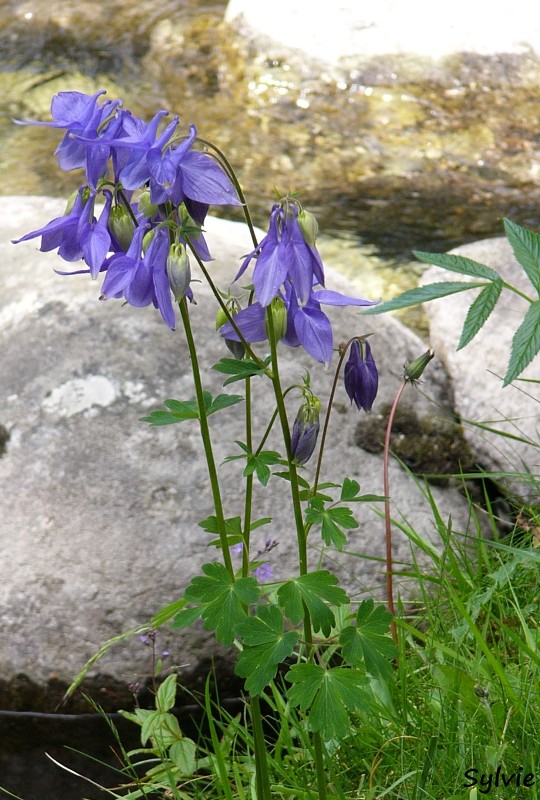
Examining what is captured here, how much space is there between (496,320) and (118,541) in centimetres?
162

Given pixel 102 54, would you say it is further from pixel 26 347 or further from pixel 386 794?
pixel 386 794

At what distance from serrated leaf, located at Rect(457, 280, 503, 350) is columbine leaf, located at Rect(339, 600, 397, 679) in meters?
0.49

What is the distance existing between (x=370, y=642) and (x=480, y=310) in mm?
581

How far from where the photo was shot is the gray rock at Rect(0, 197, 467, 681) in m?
2.52

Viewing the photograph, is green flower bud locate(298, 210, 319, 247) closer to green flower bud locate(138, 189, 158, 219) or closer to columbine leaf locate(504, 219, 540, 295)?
green flower bud locate(138, 189, 158, 219)

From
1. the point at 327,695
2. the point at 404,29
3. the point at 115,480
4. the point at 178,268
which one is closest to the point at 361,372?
the point at 178,268

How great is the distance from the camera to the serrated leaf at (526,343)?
1.37m

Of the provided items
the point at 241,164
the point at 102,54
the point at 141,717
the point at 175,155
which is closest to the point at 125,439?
the point at 141,717

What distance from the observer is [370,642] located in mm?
1561

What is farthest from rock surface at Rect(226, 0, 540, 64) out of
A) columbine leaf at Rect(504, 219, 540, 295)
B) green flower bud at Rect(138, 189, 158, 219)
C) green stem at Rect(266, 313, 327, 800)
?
green flower bud at Rect(138, 189, 158, 219)

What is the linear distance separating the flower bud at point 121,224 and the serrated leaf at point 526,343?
0.59 metres

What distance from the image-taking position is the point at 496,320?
3.36 metres


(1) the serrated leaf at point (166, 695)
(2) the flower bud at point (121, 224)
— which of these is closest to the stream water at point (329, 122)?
(1) the serrated leaf at point (166, 695)

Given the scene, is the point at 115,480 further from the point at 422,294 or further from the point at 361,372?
the point at 422,294
